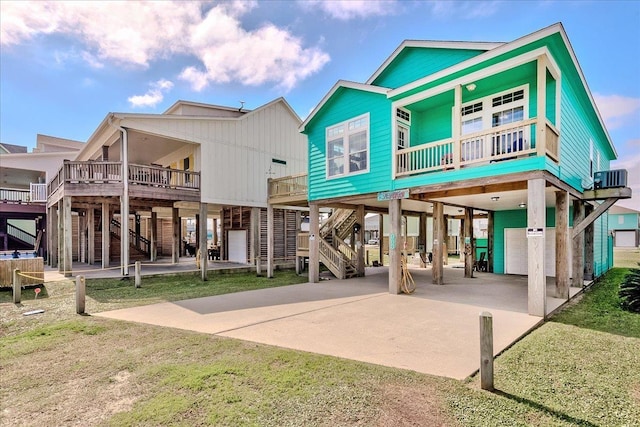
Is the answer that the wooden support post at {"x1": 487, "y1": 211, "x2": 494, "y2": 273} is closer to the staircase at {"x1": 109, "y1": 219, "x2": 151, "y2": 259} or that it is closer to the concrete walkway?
the concrete walkway

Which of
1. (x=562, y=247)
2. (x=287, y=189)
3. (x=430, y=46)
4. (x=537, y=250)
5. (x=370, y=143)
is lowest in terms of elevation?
(x=562, y=247)

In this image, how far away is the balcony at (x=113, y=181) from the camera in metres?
12.9

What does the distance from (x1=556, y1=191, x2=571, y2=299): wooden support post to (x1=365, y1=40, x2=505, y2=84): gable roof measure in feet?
15.0

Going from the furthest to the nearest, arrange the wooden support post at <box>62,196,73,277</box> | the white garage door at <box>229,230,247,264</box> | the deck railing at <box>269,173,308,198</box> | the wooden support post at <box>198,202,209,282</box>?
the white garage door at <box>229,230,247,264</box>, the deck railing at <box>269,173,308,198</box>, the wooden support post at <box>198,202,209,282</box>, the wooden support post at <box>62,196,73,277</box>

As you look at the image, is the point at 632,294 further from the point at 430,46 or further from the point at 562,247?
the point at 430,46

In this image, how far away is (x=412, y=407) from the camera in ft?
10.9

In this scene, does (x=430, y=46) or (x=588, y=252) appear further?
(x=588, y=252)

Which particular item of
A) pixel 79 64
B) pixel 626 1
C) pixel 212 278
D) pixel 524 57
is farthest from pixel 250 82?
pixel 626 1

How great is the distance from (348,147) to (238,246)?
9.64 metres

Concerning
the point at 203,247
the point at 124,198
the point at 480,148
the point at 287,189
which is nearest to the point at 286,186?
the point at 287,189

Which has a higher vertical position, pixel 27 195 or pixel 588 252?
pixel 27 195

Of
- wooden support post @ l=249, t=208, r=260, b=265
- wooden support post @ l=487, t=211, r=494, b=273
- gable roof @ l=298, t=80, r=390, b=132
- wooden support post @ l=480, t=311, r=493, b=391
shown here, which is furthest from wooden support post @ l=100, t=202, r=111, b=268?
wooden support post @ l=487, t=211, r=494, b=273

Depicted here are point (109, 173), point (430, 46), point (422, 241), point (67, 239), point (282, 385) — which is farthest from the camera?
point (422, 241)

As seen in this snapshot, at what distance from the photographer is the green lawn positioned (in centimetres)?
320
